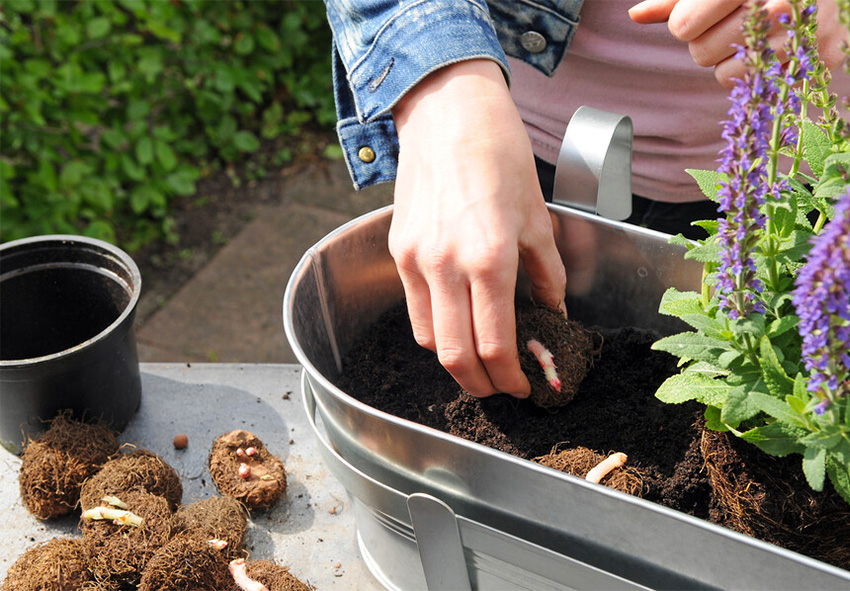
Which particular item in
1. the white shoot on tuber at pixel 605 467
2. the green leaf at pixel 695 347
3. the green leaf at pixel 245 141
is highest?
the green leaf at pixel 695 347

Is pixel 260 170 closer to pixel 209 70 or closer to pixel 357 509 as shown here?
pixel 209 70

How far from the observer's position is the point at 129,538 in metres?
1.02

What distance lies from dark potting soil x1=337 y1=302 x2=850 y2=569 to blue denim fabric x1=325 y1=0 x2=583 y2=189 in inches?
9.9

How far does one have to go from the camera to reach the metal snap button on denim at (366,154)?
1.05m

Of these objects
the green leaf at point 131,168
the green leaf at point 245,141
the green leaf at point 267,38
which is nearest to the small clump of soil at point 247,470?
the green leaf at point 131,168

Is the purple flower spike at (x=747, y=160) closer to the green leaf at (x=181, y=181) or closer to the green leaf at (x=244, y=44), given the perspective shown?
the green leaf at (x=181, y=181)

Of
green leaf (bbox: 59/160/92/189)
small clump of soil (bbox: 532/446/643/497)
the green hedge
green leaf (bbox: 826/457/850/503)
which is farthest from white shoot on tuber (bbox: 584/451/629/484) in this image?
green leaf (bbox: 59/160/92/189)

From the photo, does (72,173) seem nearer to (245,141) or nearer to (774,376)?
(245,141)

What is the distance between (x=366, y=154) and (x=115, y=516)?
1.89 ft

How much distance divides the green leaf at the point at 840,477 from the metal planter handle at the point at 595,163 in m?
0.44

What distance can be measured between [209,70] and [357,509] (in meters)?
2.20

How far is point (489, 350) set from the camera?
2.69 ft

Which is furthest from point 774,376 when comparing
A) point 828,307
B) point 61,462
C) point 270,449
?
point 61,462

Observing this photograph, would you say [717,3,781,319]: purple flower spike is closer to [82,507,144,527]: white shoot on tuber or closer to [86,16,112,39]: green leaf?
[82,507,144,527]: white shoot on tuber
